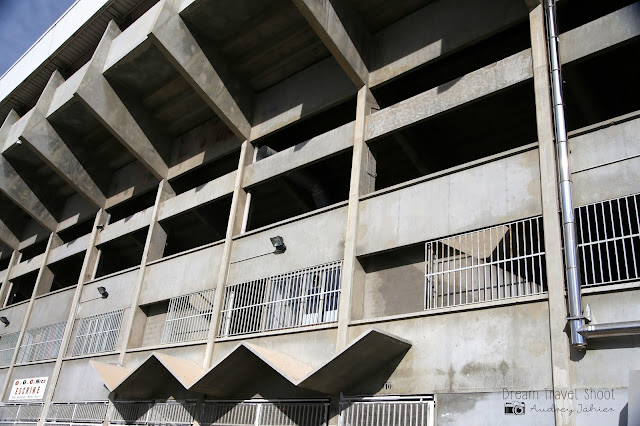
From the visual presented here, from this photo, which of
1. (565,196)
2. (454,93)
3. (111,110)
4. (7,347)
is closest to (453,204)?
(565,196)

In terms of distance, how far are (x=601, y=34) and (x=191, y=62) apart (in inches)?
406

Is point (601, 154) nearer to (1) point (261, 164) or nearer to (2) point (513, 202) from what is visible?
(2) point (513, 202)

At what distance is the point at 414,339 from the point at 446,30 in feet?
24.2

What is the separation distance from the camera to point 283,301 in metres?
14.2

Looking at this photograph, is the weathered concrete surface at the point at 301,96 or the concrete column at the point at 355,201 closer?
the concrete column at the point at 355,201

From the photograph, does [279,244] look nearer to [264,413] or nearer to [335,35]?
[264,413]

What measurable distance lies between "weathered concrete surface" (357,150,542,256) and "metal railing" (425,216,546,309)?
243 mm

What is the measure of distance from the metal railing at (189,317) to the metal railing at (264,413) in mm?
2324

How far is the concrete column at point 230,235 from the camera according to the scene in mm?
15087

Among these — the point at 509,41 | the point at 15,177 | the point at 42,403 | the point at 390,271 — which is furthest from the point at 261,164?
the point at 15,177

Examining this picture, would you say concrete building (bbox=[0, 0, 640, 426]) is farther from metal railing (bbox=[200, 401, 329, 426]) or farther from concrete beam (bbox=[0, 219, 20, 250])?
concrete beam (bbox=[0, 219, 20, 250])

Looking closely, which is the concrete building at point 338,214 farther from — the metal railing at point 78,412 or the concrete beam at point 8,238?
the concrete beam at point 8,238

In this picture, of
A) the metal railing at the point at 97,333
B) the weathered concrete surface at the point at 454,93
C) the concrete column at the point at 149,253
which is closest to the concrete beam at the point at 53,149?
the concrete column at the point at 149,253

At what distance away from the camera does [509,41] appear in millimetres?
14117
